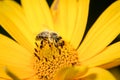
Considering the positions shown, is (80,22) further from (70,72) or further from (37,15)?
(70,72)

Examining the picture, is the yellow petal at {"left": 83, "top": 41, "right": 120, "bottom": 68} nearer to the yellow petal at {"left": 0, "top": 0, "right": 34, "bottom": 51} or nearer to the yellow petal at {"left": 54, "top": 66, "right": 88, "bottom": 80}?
the yellow petal at {"left": 54, "top": 66, "right": 88, "bottom": 80}

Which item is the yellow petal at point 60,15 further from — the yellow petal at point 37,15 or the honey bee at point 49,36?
the honey bee at point 49,36

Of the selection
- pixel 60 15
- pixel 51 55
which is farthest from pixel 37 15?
pixel 51 55

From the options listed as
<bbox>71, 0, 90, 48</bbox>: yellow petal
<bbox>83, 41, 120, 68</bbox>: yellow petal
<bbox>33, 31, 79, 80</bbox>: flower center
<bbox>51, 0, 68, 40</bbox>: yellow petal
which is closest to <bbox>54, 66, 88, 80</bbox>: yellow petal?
<bbox>83, 41, 120, 68</bbox>: yellow petal

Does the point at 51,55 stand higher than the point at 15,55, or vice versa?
the point at 15,55

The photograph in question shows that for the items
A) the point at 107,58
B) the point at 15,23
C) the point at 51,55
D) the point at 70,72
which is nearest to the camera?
the point at 70,72
